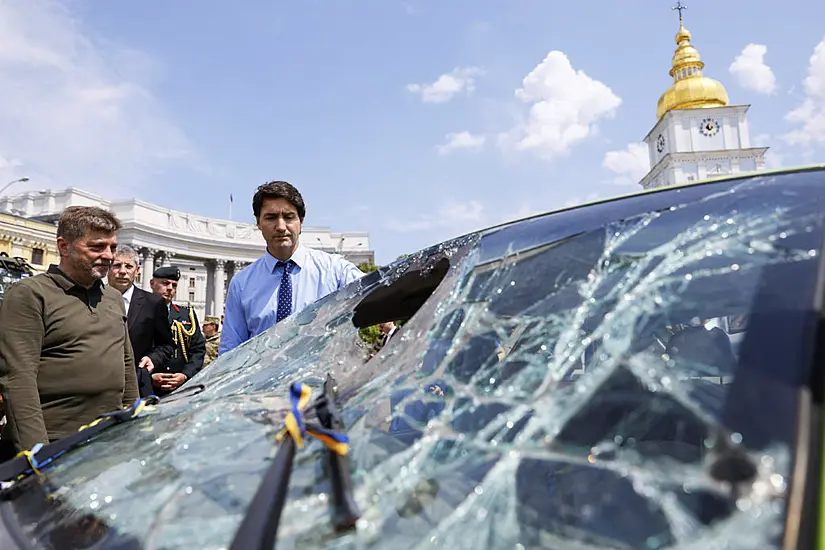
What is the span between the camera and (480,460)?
826mm

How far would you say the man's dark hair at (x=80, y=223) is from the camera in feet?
7.73

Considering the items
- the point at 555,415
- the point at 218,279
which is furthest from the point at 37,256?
the point at 555,415

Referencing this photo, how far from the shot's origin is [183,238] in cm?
5256

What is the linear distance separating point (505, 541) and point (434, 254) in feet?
2.99

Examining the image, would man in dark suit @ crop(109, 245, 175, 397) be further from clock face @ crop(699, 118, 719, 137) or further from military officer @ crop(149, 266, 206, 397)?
clock face @ crop(699, 118, 719, 137)

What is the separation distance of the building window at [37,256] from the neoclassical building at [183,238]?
7.23m

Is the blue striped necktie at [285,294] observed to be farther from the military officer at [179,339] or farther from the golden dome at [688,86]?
the golden dome at [688,86]

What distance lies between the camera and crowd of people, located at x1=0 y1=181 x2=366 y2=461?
2.11 meters

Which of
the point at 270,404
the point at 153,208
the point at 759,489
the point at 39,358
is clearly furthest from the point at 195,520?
the point at 153,208

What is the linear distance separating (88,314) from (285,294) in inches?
34.3

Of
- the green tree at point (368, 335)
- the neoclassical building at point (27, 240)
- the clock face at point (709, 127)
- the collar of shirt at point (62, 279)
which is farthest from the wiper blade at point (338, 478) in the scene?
the clock face at point (709, 127)

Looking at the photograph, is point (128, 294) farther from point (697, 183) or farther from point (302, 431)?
point (697, 183)

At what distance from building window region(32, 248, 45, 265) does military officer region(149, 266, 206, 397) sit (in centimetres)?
4378

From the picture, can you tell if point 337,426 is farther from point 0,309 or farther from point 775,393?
point 0,309
